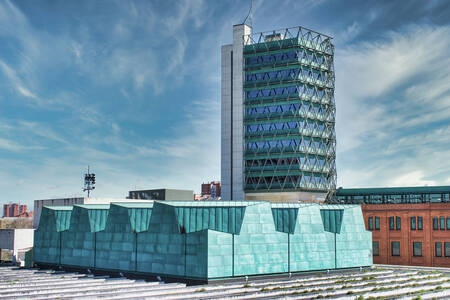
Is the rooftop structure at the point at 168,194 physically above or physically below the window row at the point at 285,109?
below

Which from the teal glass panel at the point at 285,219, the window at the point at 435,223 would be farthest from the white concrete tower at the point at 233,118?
the teal glass panel at the point at 285,219

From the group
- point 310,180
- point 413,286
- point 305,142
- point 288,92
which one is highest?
point 288,92

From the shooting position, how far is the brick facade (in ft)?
313

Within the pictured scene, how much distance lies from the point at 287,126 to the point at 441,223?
42942 millimetres

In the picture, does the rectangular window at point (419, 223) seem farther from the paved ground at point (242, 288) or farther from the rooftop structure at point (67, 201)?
the rooftop structure at point (67, 201)

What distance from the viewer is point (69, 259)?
7662 centimetres

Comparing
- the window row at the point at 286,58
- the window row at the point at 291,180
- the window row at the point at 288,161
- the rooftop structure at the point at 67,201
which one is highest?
the window row at the point at 286,58

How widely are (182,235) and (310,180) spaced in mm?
68471

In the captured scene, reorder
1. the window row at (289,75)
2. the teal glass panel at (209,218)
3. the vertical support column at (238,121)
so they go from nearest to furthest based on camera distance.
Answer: the teal glass panel at (209,218) → the window row at (289,75) → the vertical support column at (238,121)

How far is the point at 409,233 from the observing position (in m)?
98.8

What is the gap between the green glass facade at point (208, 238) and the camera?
6206 centimetres

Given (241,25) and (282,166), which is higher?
(241,25)

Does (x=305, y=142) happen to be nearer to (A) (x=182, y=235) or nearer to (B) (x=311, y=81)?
(B) (x=311, y=81)

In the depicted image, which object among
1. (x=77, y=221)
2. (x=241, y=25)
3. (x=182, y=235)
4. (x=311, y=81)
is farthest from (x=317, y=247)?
(x=241, y=25)
